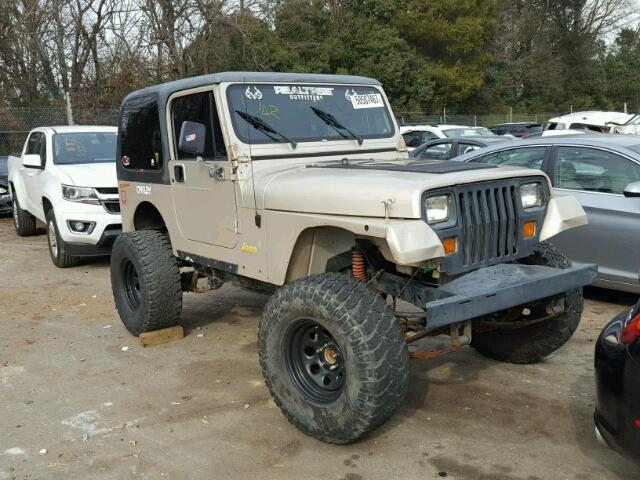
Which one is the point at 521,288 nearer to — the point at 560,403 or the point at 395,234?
the point at 395,234

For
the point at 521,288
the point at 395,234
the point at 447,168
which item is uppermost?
the point at 447,168

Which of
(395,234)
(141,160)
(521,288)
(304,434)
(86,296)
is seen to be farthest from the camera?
(86,296)

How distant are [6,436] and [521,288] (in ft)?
10.4

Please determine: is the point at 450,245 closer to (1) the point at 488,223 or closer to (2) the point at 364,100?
(1) the point at 488,223

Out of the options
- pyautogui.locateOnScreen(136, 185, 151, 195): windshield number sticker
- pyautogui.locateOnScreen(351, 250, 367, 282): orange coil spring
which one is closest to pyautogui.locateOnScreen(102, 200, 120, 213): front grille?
A: pyautogui.locateOnScreen(136, 185, 151, 195): windshield number sticker

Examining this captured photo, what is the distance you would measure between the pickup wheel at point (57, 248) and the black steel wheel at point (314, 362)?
5653 mm

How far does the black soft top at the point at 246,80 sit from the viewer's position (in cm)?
459

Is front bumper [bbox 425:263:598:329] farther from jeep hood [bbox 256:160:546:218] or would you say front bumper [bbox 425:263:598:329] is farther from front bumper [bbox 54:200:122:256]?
front bumper [bbox 54:200:122:256]

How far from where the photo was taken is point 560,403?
424 centimetres

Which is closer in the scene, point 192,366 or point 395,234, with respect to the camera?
point 395,234

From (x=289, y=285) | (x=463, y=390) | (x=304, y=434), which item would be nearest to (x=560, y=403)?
(x=463, y=390)

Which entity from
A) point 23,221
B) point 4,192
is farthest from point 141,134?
point 4,192

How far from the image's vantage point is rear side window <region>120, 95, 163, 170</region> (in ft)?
17.5

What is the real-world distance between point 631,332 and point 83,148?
331 inches
